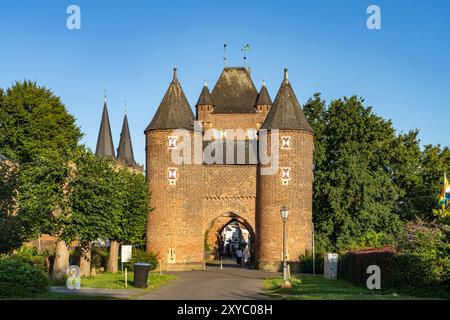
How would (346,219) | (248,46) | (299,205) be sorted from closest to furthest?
(299,205)
(346,219)
(248,46)

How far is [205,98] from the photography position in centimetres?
6309

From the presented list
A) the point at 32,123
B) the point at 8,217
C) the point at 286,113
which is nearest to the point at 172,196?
the point at 286,113

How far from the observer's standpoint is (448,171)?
179ft

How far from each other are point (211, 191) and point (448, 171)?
1873cm

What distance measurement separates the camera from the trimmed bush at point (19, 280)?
21.0m

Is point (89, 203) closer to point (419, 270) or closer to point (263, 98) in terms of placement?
point (419, 270)

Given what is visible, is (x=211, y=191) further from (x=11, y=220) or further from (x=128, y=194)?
(x=11, y=220)

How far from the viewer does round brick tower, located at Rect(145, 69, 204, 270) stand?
Result: 4756 cm

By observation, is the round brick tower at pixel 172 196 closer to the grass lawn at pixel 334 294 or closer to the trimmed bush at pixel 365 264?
the trimmed bush at pixel 365 264

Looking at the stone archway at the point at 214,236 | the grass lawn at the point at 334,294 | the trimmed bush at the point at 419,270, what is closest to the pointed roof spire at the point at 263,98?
the stone archway at the point at 214,236

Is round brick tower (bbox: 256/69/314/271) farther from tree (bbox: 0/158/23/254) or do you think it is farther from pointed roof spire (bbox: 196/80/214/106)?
tree (bbox: 0/158/23/254)

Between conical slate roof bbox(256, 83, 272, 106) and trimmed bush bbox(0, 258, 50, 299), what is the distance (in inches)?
1682
